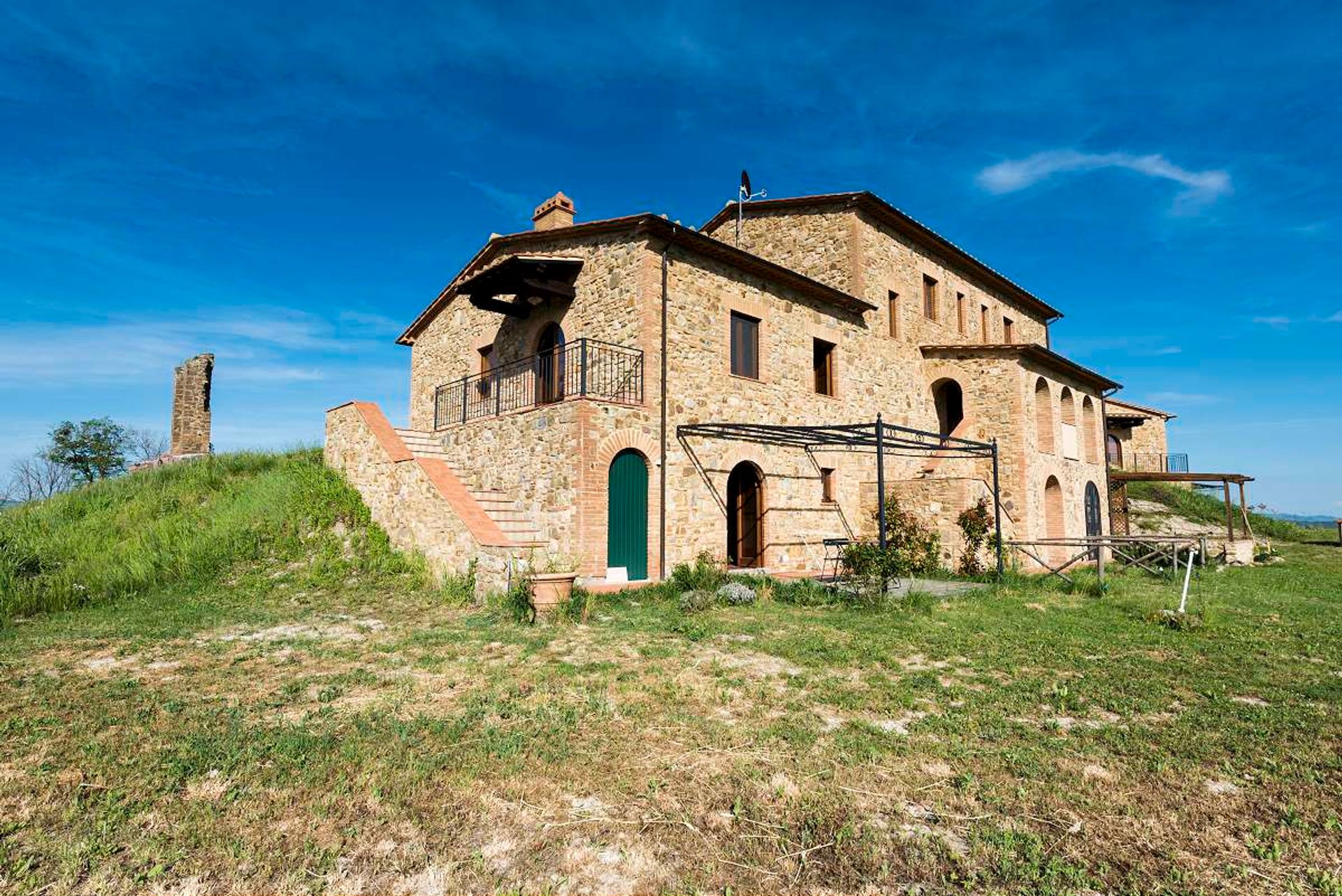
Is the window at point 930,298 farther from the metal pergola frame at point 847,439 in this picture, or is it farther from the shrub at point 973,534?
the shrub at point 973,534

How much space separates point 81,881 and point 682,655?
16.0 feet

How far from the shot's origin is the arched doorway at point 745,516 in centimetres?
1394

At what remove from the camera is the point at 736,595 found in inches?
416

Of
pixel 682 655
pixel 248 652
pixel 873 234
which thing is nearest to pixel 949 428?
pixel 873 234

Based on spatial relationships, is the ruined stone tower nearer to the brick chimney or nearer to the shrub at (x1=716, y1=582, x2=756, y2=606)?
the brick chimney

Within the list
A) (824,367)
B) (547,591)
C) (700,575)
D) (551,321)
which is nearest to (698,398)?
(700,575)

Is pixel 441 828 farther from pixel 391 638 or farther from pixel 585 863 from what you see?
pixel 391 638

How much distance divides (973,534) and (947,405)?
6.63 metres

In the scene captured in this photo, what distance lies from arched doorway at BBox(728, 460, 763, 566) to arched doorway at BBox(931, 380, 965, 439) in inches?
302

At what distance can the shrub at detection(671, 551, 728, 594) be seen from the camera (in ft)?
36.3

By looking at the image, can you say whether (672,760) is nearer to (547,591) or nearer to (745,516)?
(547,591)

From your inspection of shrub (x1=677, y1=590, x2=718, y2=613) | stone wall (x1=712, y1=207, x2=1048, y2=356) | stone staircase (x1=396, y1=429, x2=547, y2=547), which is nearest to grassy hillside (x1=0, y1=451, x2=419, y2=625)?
stone staircase (x1=396, y1=429, x2=547, y2=547)

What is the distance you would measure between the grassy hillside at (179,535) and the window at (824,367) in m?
9.84

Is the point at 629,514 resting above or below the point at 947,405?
below
